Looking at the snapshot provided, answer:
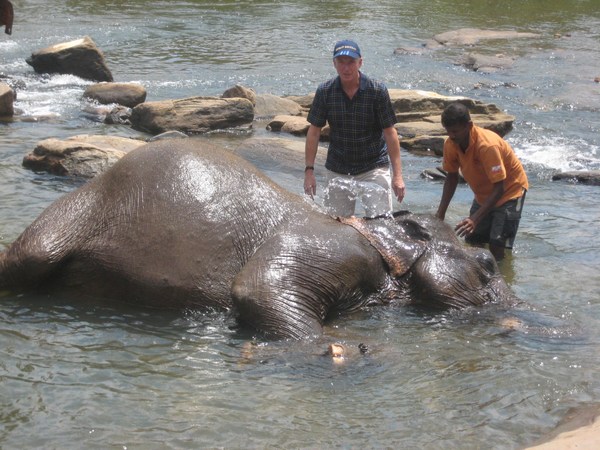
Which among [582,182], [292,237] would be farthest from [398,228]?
[582,182]

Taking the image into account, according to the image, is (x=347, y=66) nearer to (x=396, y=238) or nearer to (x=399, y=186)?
(x=399, y=186)

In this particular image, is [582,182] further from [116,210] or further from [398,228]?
[116,210]

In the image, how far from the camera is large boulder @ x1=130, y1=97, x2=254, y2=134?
13477 millimetres

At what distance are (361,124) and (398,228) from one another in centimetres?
140

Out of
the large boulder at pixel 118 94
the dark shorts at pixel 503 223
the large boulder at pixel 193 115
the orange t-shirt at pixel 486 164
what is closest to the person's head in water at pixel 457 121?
the orange t-shirt at pixel 486 164

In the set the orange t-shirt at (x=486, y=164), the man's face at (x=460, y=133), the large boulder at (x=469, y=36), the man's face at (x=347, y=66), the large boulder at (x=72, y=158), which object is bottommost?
the large boulder at (x=72, y=158)

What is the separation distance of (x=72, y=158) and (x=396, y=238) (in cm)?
503

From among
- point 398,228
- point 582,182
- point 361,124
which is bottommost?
point 582,182

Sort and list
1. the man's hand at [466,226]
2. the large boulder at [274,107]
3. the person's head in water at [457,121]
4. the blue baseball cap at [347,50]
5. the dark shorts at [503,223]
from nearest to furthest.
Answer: the blue baseball cap at [347,50] < the person's head in water at [457,121] < the man's hand at [466,226] < the dark shorts at [503,223] < the large boulder at [274,107]

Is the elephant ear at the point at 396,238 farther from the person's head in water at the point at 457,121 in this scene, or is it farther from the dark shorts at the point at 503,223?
the dark shorts at the point at 503,223

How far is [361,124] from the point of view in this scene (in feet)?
25.1

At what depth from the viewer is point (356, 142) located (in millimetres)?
7754

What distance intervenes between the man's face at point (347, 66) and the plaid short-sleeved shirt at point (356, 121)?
16cm

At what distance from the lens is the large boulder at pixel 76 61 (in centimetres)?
1744
